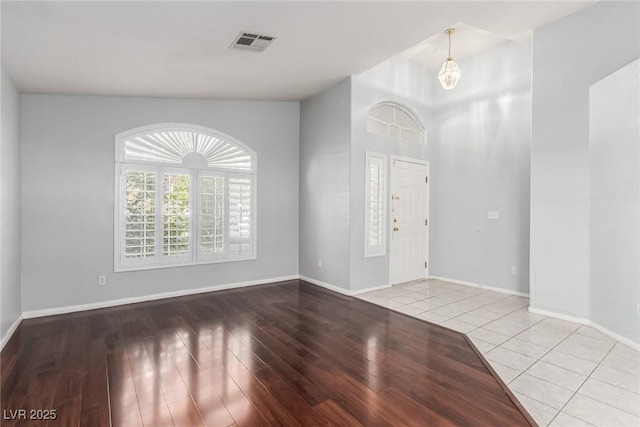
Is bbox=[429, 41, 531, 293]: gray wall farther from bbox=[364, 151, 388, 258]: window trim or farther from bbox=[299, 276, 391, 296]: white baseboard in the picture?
bbox=[299, 276, 391, 296]: white baseboard

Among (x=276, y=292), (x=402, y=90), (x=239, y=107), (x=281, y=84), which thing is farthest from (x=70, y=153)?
(x=402, y=90)

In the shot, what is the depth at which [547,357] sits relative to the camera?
281 centimetres

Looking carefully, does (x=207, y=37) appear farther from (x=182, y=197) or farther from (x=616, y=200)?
(x=616, y=200)

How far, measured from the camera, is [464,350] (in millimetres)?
2945

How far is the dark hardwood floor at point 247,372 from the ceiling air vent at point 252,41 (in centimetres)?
289

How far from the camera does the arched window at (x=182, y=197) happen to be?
4324mm

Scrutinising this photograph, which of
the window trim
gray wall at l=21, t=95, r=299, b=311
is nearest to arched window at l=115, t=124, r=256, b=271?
gray wall at l=21, t=95, r=299, b=311

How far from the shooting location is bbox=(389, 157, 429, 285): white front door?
5383 mm

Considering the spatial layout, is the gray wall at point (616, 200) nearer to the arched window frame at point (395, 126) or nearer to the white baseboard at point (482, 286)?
the white baseboard at point (482, 286)

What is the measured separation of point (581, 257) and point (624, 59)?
2.09 meters

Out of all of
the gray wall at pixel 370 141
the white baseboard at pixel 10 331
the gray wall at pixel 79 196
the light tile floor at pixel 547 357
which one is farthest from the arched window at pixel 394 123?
the white baseboard at pixel 10 331

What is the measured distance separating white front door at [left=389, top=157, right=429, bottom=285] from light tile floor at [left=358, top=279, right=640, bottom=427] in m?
0.94

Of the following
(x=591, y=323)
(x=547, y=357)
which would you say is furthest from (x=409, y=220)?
(x=547, y=357)

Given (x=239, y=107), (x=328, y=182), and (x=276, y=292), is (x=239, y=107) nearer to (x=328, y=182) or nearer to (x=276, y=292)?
(x=328, y=182)
